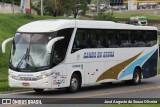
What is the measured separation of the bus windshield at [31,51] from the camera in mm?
21656

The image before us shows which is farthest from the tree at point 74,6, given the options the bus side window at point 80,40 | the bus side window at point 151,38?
the bus side window at point 80,40

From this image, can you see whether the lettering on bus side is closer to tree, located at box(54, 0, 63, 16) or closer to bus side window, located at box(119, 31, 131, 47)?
bus side window, located at box(119, 31, 131, 47)

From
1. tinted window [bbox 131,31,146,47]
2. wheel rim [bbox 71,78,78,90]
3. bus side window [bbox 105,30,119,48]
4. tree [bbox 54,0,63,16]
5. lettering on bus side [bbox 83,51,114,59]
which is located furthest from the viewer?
tree [bbox 54,0,63,16]

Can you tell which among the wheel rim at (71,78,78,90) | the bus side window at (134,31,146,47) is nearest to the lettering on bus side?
the wheel rim at (71,78,78,90)

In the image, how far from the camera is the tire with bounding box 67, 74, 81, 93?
22.9m

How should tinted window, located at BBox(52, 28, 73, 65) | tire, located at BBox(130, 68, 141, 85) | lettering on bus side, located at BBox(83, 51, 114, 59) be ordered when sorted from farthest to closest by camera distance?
tire, located at BBox(130, 68, 141, 85) < lettering on bus side, located at BBox(83, 51, 114, 59) < tinted window, located at BBox(52, 28, 73, 65)

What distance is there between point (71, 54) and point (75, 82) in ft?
4.01

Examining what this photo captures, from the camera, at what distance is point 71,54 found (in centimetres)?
2298

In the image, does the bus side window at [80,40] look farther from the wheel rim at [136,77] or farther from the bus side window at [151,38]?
the bus side window at [151,38]

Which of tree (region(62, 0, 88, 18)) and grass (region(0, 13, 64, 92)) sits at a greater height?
tree (region(62, 0, 88, 18))

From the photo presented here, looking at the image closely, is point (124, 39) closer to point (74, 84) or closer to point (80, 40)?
point (80, 40)

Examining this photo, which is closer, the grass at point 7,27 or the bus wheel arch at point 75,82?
the bus wheel arch at point 75,82

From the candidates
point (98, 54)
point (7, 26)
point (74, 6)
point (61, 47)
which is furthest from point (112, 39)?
point (74, 6)

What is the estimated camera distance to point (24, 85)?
21.7 meters
